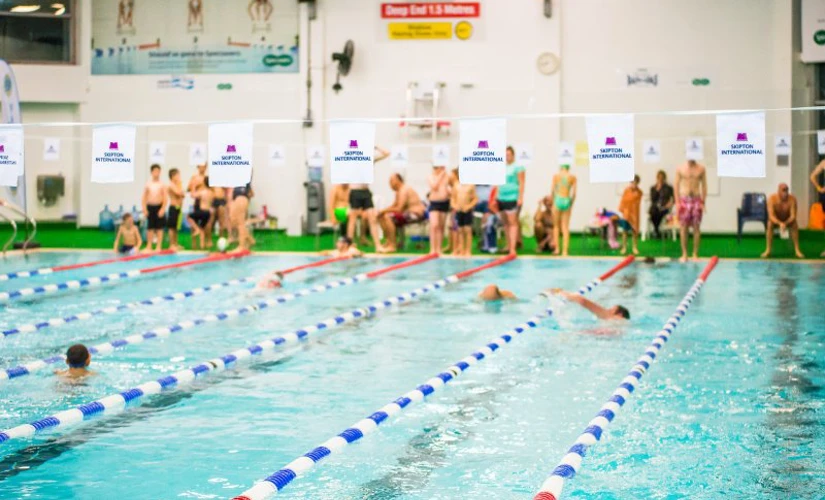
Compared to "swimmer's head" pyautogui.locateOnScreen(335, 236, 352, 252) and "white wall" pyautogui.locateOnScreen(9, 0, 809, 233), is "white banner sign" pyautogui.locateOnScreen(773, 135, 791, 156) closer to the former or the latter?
"white wall" pyautogui.locateOnScreen(9, 0, 809, 233)

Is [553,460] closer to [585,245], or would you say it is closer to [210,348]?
[210,348]

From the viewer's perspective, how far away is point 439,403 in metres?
8.43

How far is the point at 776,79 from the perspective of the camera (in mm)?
22500

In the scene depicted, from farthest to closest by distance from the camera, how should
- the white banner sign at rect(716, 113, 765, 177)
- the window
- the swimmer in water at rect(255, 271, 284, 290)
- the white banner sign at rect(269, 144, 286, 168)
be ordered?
the window < the white banner sign at rect(269, 144, 286, 168) < the swimmer in water at rect(255, 271, 284, 290) < the white banner sign at rect(716, 113, 765, 177)

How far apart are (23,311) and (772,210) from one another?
11.6 metres

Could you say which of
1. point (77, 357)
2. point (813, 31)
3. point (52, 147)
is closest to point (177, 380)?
point (77, 357)

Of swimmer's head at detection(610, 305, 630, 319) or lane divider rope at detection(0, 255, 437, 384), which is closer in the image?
lane divider rope at detection(0, 255, 437, 384)

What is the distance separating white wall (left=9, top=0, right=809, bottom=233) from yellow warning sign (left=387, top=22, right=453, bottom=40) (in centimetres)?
16

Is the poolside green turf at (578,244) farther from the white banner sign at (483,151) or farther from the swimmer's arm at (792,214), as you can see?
the white banner sign at (483,151)

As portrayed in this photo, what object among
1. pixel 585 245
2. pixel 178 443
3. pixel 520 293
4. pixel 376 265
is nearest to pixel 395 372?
pixel 178 443

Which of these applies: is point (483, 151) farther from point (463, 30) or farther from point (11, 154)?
point (463, 30)

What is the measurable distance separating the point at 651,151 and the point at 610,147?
10.8 meters

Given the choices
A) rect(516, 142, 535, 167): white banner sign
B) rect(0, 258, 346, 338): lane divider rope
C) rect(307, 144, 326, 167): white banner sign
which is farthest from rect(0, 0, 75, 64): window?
rect(0, 258, 346, 338): lane divider rope

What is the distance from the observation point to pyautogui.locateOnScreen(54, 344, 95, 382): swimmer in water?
898cm
